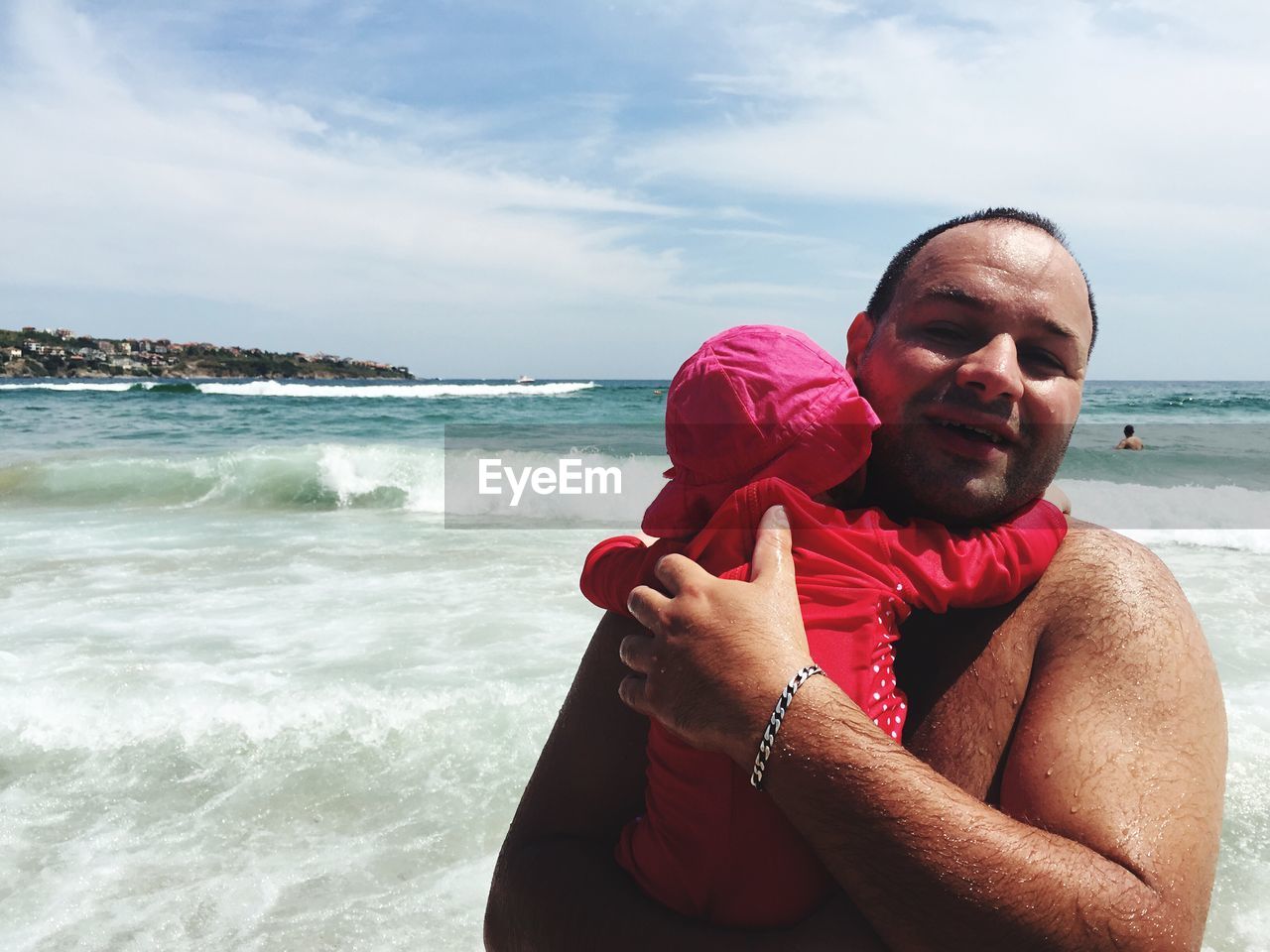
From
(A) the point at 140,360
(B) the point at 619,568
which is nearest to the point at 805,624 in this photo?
(B) the point at 619,568

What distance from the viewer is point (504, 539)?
30.6ft

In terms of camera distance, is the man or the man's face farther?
the man's face

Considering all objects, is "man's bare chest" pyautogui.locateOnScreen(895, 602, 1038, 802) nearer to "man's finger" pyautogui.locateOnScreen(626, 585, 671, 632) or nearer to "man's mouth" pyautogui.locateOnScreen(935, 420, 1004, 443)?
"man's mouth" pyautogui.locateOnScreen(935, 420, 1004, 443)

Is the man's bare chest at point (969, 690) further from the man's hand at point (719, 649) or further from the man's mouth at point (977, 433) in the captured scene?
the man's hand at point (719, 649)

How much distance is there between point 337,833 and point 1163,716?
3083 mm

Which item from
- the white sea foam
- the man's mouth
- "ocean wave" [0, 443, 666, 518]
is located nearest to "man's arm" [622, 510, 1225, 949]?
the man's mouth

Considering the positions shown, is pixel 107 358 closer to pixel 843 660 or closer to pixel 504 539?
pixel 504 539

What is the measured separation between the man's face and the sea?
2272mm

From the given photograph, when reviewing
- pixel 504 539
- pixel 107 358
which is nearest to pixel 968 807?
pixel 504 539

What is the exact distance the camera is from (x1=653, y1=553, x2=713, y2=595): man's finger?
130 cm

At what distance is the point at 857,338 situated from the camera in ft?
6.07

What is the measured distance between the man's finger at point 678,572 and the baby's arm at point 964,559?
304 millimetres

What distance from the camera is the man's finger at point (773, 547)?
1.28m

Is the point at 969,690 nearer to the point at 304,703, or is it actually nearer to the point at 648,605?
the point at 648,605
